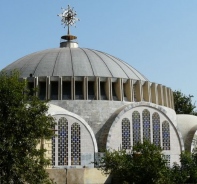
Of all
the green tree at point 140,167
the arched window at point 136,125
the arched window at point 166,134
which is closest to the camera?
the green tree at point 140,167

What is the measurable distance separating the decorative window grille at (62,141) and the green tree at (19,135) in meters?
10.3

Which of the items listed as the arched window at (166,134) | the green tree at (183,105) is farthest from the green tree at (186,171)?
the green tree at (183,105)

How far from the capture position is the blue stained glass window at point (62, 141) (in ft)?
100

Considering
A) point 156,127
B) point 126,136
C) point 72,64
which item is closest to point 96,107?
point 126,136

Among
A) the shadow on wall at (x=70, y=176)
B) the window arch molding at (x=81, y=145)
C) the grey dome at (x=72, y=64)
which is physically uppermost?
the grey dome at (x=72, y=64)

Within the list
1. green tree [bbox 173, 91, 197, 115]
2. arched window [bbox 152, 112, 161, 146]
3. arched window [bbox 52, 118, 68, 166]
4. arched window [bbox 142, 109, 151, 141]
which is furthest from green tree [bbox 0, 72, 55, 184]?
green tree [bbox 173, 91, 197, 115]

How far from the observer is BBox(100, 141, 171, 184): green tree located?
2230 centimetres

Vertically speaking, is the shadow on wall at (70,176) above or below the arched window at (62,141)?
below

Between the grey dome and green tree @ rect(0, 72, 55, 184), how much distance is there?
15878 mm

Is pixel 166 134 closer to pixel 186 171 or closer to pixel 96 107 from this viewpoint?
pixel 96 107

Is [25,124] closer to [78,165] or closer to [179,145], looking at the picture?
[78,165]

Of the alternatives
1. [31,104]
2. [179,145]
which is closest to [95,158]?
[179,145]

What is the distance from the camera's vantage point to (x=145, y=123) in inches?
1310

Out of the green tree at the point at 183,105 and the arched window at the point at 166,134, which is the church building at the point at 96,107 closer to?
the arched window at the point at 166,134
